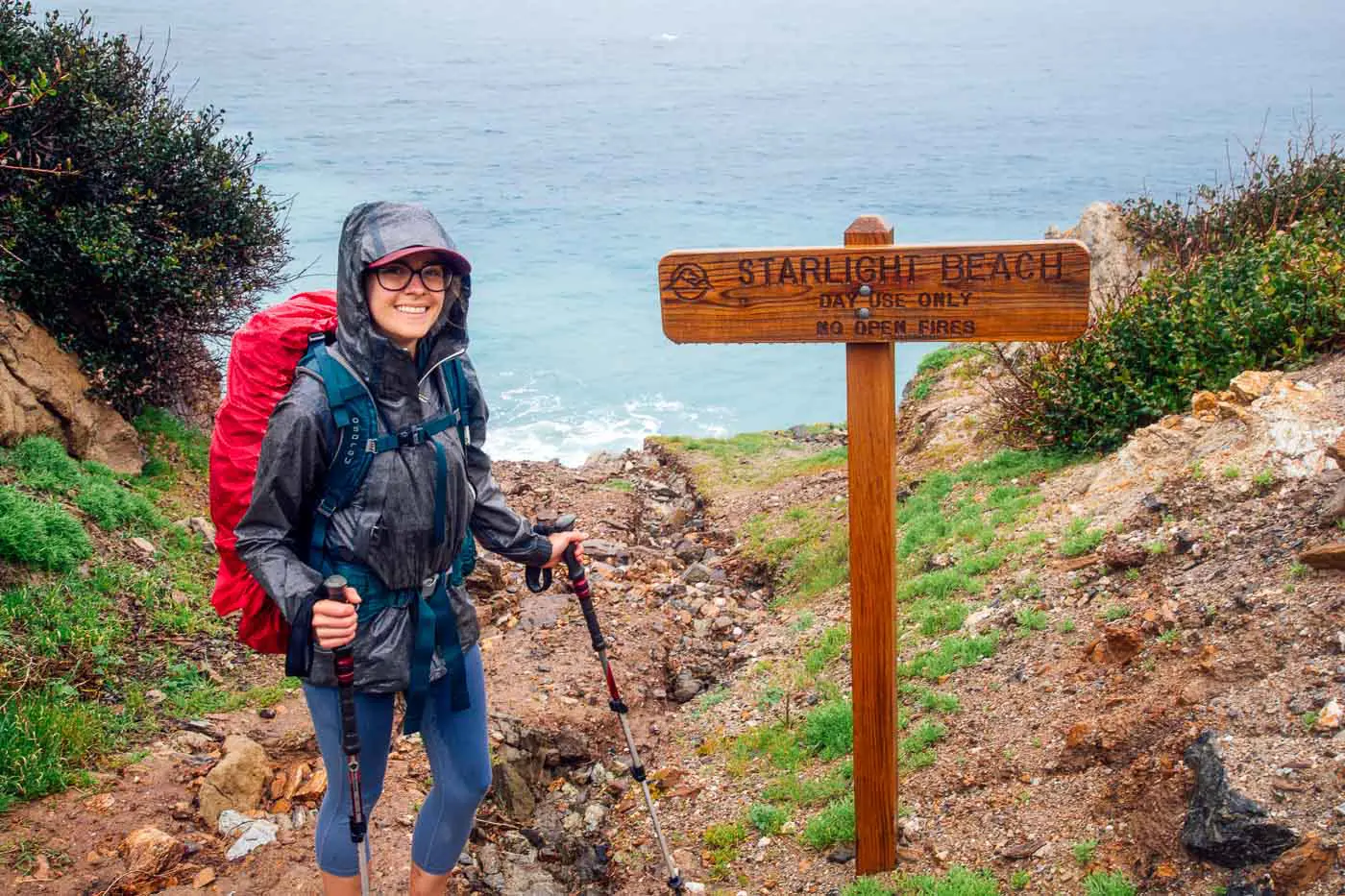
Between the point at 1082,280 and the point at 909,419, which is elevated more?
the point at 1082,280

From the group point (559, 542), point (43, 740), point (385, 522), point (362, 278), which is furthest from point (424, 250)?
point (43, 740)

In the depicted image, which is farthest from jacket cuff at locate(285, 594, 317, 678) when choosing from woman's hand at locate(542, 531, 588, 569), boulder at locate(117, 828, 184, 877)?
boulder at locate(117, 828, 184, 877)

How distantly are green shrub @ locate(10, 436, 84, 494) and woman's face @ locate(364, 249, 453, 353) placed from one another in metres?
5.75

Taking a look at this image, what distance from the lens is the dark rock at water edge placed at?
3723 mm

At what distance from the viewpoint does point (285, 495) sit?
127 inches

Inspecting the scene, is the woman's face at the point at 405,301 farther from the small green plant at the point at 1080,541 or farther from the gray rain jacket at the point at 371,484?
the small green plant at the point at 1080,541

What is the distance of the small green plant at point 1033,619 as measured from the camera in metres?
6.07

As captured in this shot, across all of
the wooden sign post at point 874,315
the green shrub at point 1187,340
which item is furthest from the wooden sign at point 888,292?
the green shrub at point 1187,340

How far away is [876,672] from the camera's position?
434 cm

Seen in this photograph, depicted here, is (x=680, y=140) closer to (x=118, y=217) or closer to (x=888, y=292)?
(x=118, y=217)

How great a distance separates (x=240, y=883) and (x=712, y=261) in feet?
10.9

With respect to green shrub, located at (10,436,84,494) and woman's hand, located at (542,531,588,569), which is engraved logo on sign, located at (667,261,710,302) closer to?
woman's hand, located at (542,531,588,569)

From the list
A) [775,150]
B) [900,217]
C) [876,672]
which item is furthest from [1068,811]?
[775,150]

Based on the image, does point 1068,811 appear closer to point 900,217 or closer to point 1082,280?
point 1082,280
